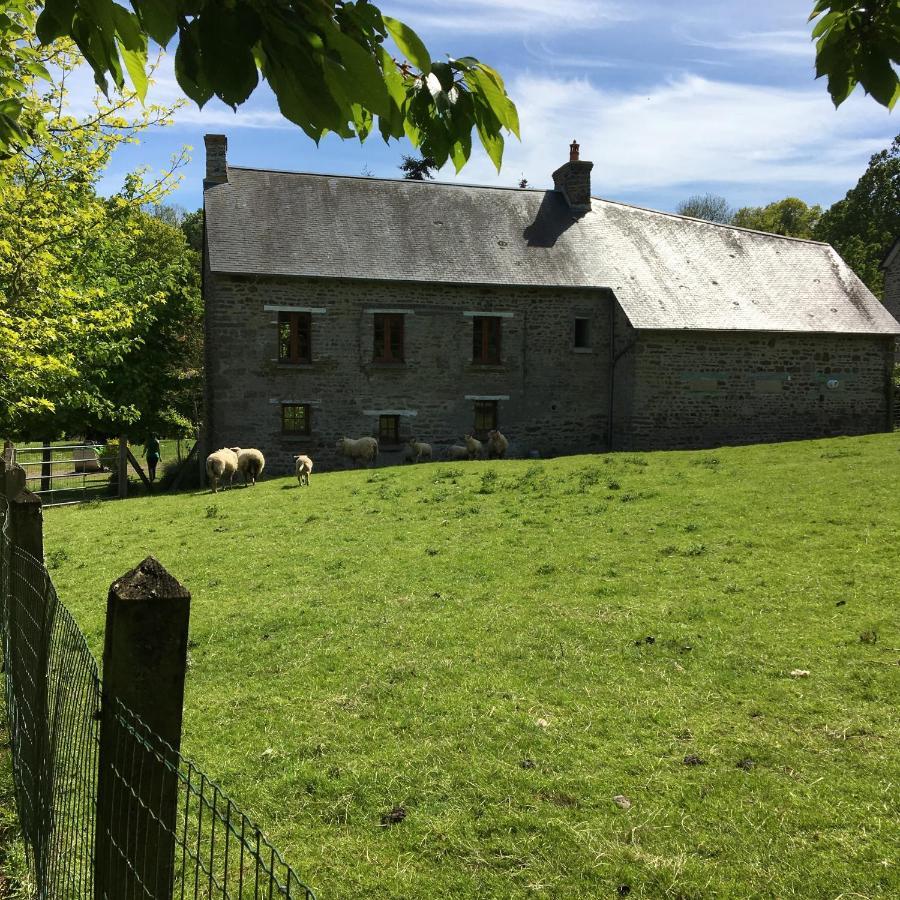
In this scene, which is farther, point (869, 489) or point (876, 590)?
point (869, 489)

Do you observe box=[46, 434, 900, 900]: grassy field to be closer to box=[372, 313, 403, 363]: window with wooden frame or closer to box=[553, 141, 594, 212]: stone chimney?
box=[372, 313, 403, 363]: window with wooden frame

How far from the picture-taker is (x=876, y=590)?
25.3 feet

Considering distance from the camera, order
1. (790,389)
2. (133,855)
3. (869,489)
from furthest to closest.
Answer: (790,389) < (869,489) < (133,855)

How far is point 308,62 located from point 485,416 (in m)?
22.9

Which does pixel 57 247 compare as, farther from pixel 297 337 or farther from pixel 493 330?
pixel 493 330

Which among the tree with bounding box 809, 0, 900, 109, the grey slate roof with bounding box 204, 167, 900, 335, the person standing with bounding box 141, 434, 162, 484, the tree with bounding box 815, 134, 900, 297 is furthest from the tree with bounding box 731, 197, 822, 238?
the tree with bounding box 809, 0, 900, 109

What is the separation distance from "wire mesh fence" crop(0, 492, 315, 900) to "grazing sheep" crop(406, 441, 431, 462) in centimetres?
1719

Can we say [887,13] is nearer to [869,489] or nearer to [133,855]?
[133,855]

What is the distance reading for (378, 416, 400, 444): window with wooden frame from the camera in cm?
2394

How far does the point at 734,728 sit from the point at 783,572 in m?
3.74

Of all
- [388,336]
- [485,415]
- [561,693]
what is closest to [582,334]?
[485,415]

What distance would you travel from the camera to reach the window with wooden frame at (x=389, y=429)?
78.5 ft

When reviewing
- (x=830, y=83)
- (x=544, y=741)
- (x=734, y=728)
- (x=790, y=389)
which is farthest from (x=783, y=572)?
(x=790, y=389)

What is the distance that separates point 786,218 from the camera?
59656 mm
